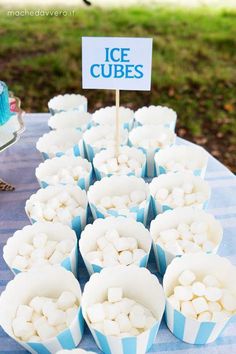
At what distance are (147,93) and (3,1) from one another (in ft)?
7.01

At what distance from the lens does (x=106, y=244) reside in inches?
44.1

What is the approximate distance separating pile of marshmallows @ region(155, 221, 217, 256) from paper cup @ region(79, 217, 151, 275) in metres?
0.04

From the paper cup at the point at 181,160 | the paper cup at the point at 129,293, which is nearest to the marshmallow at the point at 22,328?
the paper cup at the point at 129,293

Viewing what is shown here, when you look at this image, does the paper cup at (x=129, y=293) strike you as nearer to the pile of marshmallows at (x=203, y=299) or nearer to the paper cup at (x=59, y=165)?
the pile of marshmallows at (x=203, y=299)

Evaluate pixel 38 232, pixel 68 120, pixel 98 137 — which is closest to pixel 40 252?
pixel 38 232

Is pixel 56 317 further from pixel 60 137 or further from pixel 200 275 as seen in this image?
pixel 60 137

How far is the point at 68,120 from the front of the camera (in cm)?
171

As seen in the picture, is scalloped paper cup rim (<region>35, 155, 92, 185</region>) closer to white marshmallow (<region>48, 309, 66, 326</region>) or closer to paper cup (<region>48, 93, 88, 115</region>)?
paper cup (<region>48, 93, 88, 115</region>)

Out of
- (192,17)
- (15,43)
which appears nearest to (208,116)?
(192,17)

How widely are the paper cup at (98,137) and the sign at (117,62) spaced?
0.26 meters

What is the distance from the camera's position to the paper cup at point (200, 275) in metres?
0.93

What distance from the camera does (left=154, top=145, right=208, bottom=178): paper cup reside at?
4.60 ft

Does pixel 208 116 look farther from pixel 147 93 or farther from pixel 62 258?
pixel 62 258

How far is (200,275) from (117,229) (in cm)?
24
